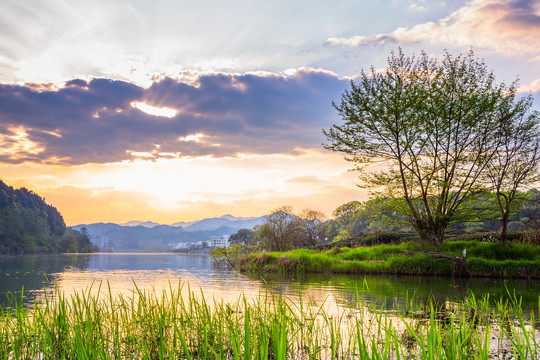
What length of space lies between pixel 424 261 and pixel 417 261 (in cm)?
39

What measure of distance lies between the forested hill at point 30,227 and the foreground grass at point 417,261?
12339cm

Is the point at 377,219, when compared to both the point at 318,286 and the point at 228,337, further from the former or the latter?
the point at 228,337

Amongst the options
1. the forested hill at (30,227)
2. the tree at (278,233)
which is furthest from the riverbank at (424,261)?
the forested hill at (30,227)

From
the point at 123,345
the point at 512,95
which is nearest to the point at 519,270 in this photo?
the point at 512,95

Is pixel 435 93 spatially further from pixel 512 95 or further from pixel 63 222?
pixel 63 222

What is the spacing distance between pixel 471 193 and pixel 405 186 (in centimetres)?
430

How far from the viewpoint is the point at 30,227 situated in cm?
14175

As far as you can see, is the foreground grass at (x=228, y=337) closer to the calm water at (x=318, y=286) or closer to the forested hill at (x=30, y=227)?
the calm water at (x=318, y=286)

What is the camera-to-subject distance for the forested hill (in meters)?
127

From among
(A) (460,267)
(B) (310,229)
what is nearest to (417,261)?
(A) (460,267)

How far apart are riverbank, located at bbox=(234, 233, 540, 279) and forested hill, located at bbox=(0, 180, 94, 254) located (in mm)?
123799

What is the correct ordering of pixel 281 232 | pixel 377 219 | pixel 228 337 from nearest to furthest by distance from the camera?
1. pixel 228 337
2. pixel 377 219
3. pixel 281 232

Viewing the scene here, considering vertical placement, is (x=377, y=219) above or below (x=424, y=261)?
above

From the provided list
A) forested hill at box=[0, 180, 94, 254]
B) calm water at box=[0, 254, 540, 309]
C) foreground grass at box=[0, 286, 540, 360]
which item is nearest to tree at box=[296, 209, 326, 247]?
calm water at box=[0, 254, 540, 309]
